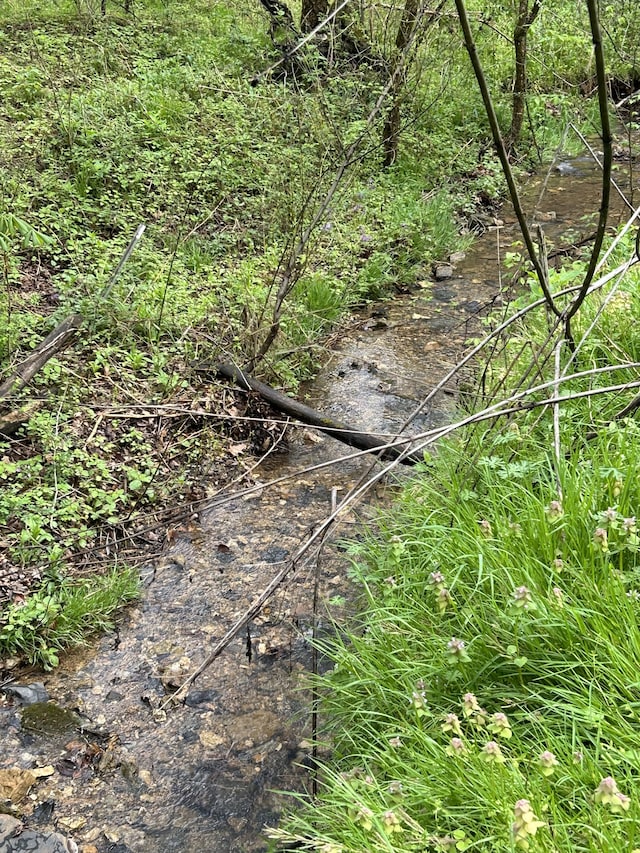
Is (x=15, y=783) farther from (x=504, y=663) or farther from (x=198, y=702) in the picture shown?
(x=504, y=663)

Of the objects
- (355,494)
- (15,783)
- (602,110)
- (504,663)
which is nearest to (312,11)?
(602,110)

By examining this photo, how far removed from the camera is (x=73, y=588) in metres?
3.10

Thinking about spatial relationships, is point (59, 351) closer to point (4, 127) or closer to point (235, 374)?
point (235, 374)

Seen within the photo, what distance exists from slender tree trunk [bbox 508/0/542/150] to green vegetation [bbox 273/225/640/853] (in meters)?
5.89

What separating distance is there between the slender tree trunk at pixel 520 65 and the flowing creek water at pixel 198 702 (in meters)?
5.40

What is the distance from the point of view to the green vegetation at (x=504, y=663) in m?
1.56

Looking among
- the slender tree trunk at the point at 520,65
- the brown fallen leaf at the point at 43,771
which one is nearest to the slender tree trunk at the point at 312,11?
the slender tree trunk at the point at 520,65

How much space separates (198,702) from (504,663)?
139 centimetres

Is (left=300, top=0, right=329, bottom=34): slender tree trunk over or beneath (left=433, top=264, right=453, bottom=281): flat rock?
over

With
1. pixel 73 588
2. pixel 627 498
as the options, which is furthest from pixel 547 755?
pixel 73 588

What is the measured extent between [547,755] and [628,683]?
48 centimetres

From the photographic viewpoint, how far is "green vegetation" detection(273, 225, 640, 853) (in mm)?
1557

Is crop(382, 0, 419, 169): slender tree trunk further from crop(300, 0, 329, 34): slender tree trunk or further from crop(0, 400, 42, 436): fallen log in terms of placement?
crop(0, 400, 42, 436): fallen log

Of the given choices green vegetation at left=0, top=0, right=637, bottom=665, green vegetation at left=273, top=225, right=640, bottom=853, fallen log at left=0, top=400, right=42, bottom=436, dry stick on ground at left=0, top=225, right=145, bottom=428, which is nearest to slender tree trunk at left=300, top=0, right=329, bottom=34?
green vegetation at left=0, top=0, right=637, bottom=665
